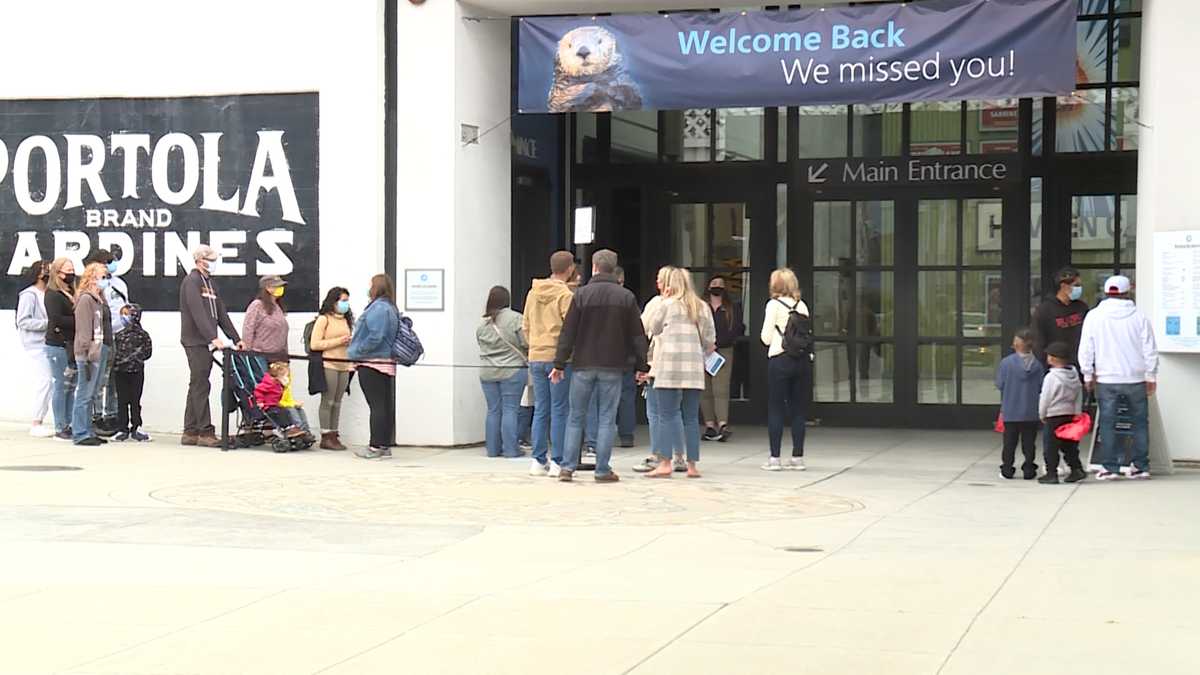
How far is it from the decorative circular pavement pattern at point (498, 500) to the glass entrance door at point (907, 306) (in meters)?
6.29

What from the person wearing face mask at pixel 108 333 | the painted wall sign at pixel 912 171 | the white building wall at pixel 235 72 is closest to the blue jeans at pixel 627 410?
the white building wall at pixel 235 72

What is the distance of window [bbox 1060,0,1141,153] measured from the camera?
59.2ft

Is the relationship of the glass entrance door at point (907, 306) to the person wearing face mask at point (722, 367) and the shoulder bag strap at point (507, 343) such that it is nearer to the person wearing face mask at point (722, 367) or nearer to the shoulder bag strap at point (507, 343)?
the person wearing face mask at point (722, 367)

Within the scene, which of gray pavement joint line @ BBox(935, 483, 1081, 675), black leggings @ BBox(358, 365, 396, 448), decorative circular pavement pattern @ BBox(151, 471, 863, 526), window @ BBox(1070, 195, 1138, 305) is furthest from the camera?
A: window @ BBox(1070, 195, 1138, 305)

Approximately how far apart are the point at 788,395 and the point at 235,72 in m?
6.79

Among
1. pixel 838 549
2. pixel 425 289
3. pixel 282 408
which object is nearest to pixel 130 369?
pixel 282 408

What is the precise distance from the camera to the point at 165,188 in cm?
1719

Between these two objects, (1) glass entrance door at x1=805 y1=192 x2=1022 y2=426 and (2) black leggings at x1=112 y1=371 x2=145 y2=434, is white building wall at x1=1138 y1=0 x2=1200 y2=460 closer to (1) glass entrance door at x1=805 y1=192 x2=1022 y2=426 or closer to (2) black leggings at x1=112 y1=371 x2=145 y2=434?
(1) glass entrance door at x1=805 y1=192 x2=1022 y2=426

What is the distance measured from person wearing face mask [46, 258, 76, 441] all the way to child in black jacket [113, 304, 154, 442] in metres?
0.48

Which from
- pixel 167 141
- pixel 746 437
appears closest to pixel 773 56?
pixel 746 437

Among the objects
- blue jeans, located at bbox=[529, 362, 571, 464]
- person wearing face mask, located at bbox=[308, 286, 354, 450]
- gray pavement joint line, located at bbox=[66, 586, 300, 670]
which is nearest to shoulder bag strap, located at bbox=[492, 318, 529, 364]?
blue jeans, located at bbox=[529, 362, 571, 464]

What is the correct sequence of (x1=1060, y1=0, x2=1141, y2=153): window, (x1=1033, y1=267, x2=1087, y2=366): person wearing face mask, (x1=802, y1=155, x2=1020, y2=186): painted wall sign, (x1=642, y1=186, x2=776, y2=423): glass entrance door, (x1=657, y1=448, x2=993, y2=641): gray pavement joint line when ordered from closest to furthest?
(x1=657, y1=448, x2=993, y2=641): gray pavement joint line
(x1=1033, y1=267, x2=1087, y2=366): person wearing face mask
(x1=1060, y1=0, x2=1141, y2=153): window
(x1=802, y1=155, x2=1020, y2=186): painted wall sign
(x1=642, y1=186, x2=776, y2=423): glass entrance door

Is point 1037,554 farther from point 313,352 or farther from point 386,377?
point 313,352

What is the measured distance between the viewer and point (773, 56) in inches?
607
